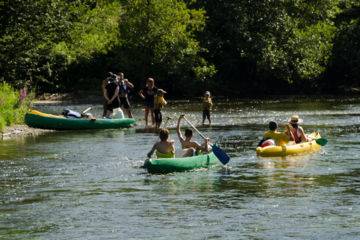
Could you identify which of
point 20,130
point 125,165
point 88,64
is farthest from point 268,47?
point 125,165

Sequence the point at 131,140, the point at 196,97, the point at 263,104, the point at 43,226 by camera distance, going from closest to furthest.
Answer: the point at 43,226 < the point at 131,140 < the point at 263,104 < the point at 196,97

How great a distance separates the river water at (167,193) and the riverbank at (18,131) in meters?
0.82

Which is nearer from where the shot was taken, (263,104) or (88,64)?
(263,104)

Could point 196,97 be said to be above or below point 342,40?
below

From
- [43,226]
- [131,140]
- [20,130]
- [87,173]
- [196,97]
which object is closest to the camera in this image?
[43,226]

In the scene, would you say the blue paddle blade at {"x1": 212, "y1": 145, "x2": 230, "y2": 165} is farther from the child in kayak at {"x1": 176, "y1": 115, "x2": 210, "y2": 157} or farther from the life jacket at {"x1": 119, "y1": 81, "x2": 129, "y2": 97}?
the life jacket at {"x1": 119, "y1": 81, "x2": 129, "y2": 97}

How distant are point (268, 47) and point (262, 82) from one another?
4.90m

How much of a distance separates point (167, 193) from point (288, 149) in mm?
6604

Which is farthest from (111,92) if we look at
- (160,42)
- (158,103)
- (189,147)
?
(160,42)

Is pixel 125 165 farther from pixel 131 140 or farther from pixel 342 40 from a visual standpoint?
pixel 342 40

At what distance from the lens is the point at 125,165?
2277cm

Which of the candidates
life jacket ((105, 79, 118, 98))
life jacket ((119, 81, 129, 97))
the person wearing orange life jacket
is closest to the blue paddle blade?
the person wearing orange life jacket

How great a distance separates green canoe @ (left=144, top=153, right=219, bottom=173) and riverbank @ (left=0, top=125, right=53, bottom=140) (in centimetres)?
1008

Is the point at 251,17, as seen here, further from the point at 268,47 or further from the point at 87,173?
the point at 87,173
